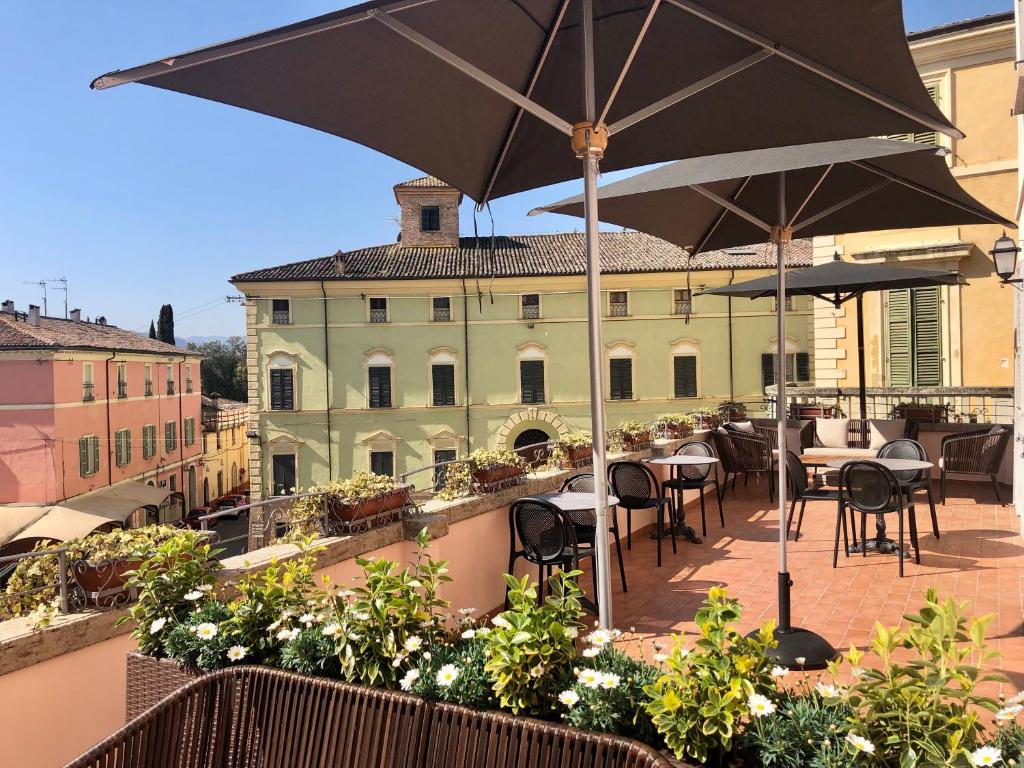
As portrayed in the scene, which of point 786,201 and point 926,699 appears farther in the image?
point 786,201

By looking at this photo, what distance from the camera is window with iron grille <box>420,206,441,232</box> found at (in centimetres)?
3322

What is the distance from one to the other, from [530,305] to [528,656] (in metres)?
29.5

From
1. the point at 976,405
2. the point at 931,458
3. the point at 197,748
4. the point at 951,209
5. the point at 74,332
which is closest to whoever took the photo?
the point at 197,748

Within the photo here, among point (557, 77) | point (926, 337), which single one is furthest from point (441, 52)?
point (926, 337)

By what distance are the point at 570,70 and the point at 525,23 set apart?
1.45ft

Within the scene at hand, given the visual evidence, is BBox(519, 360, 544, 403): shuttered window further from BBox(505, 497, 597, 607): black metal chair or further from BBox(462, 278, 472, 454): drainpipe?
BBox(505, 497, 597, 607): black metal chair

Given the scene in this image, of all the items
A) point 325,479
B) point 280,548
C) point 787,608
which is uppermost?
point 280,548

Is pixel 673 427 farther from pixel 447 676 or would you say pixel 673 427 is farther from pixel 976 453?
pixel 447 676

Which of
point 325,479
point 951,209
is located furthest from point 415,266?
point 951,209

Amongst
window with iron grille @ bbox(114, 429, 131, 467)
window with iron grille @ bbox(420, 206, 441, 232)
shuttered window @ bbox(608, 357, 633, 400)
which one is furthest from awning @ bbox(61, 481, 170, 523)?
shuttered window @ bbox(608, 357, 633, 400)

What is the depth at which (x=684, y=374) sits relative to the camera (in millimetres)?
30859

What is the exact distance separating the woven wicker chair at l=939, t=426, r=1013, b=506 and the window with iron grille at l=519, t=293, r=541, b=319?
23510 millimetres

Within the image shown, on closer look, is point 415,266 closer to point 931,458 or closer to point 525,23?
point 931,458

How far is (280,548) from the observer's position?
13.0ft
